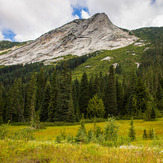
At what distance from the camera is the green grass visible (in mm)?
144587

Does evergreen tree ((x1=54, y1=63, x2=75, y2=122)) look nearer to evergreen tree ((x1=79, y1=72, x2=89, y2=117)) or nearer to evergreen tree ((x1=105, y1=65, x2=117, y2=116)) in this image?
evergreen tree ((x1=79, y1=72, x2=89, y2=117))

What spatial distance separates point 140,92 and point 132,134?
35225 millimetres

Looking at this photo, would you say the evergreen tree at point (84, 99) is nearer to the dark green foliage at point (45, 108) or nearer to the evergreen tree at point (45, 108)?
the dark green foliage at point (45, 108)

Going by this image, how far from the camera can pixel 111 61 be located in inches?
6284

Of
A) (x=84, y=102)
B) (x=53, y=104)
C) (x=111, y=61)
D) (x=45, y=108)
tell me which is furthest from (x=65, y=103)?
(x=111, y=61)

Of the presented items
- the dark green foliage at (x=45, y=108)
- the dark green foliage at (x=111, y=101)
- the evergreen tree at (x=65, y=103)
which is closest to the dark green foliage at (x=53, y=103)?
the evergreen tree at (x=65, y=103)

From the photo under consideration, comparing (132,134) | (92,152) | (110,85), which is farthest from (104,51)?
(92,152)

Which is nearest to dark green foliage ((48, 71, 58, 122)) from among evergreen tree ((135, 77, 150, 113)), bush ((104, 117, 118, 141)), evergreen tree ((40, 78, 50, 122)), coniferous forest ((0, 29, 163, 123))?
coniferous forest ((0, 29, 163, 123))

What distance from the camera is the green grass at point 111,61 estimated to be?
14459 centimetres

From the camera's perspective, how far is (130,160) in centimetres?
437

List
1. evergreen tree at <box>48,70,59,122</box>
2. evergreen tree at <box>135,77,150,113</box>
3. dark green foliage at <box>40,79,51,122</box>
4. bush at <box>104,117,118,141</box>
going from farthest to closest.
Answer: dark green foliage at <box>40,79,51,122</box>, evergreen tree at <box>135,77,150,113</box>, evergreen tree at <box>48,70,59,122</box>, bush at <box>104,117,118,141</box>

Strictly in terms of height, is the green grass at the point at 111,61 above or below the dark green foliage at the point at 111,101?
above

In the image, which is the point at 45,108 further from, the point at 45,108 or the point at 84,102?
the point at 84,102

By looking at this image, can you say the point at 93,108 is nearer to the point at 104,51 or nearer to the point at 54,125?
the point at 54,125
